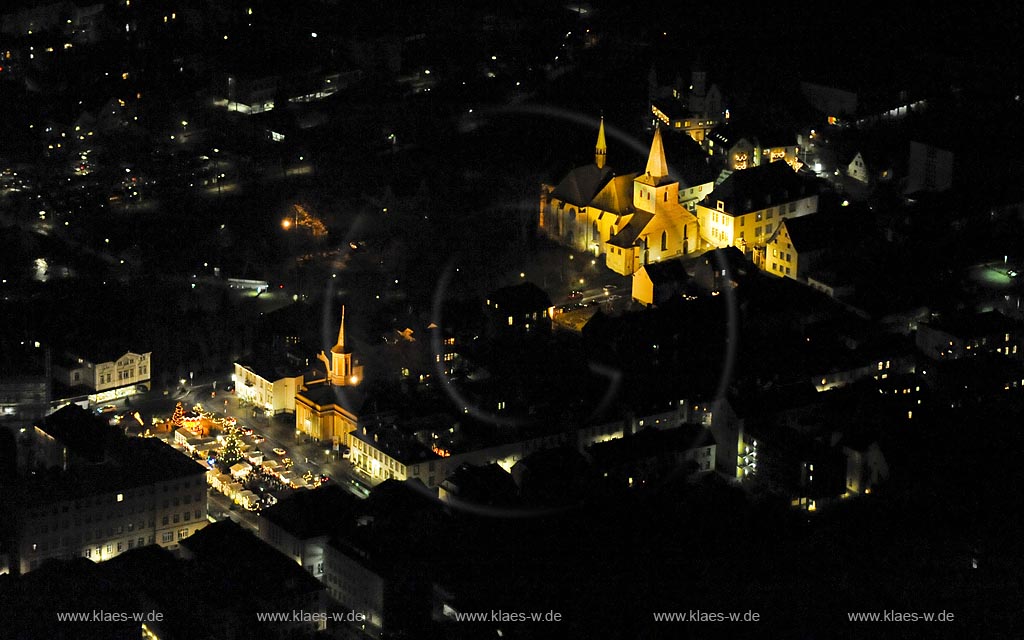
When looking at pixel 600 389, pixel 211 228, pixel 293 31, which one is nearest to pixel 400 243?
pixel 211 228

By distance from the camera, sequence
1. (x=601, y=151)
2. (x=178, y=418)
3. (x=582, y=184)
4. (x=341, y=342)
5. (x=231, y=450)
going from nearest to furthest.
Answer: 1. (x=231, y=450)
2. (x=178, y=418)
3. (x=341, y=342)
4. (x=582, y=184)
5. (x=601, y=151)

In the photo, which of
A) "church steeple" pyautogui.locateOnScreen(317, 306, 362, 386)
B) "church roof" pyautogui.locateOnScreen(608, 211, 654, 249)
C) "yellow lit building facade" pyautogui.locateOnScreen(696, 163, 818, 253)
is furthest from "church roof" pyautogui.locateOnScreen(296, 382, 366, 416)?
"yellow lit building facade" pyautogui.locateOnScreen(696, 163, 818, 253)

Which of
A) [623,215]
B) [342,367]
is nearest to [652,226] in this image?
[623,215]

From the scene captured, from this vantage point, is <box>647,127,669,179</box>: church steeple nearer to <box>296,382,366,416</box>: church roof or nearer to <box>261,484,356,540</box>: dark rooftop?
<box>296,382,366,416</box>: church roof

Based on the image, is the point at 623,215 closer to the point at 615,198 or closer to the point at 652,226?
the point at 615,198

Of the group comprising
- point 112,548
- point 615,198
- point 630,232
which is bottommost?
point 112,548

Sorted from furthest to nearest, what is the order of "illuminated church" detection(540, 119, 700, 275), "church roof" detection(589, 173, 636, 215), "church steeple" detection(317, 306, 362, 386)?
"church roof" detection(589, 173, 636, 215) < "illuminated church" detection(540, 119, 700, 275) < "church steeple" detection(317, 306, 362, 386)

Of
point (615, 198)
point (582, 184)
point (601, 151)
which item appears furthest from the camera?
point (601, 151)
